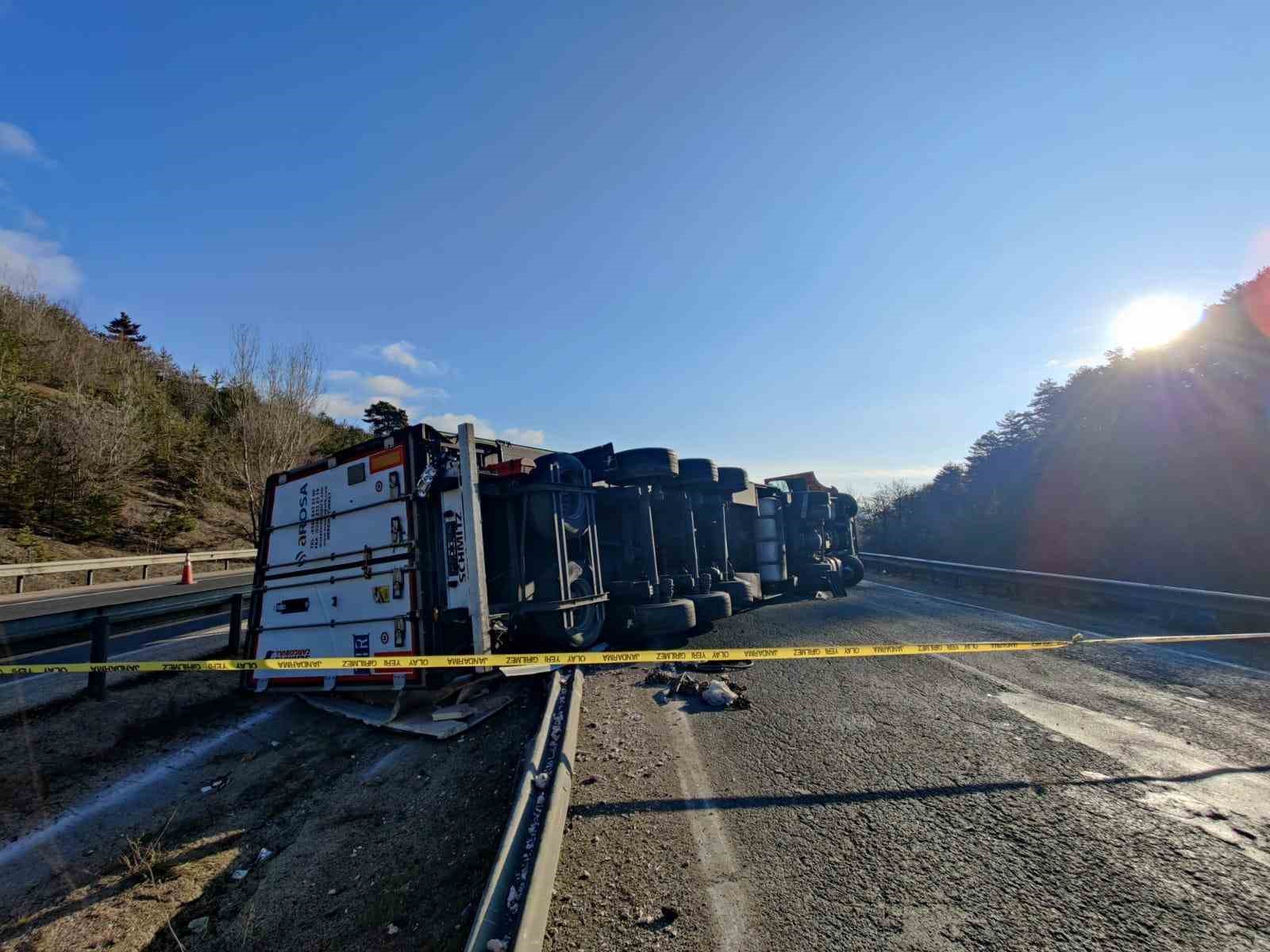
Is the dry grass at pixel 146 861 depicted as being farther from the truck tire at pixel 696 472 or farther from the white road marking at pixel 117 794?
the truck tire at pixel 696 472

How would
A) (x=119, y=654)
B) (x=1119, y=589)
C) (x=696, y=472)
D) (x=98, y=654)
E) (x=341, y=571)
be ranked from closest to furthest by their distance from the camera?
(x=98, y=654) → (x=341, y=571) → (x=119, y=654) → (x=696, y=472) → (x=1119, y=589)

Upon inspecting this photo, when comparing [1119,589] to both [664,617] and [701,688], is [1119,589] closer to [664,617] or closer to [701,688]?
[664,617]

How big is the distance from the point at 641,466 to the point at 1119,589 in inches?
326

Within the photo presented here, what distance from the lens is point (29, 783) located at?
3.61 meters

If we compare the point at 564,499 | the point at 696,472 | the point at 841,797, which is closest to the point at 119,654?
the point at 564,499

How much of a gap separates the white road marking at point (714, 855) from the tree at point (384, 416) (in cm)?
2591

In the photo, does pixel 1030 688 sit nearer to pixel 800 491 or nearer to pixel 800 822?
pixel 800 822

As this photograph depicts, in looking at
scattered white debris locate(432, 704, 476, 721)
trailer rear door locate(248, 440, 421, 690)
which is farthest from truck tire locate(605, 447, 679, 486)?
scattered white debris locate(432, 704, 476, 721)

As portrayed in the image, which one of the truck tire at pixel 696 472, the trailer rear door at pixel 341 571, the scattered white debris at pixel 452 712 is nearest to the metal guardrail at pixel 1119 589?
the truck tire at pixel 696 472

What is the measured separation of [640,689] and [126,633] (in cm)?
801

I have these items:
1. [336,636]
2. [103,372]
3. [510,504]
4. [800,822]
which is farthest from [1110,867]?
[103,372]

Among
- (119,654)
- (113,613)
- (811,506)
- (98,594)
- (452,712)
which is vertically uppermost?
(811,506)

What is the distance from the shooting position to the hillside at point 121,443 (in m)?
17.6

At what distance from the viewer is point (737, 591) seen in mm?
7293
